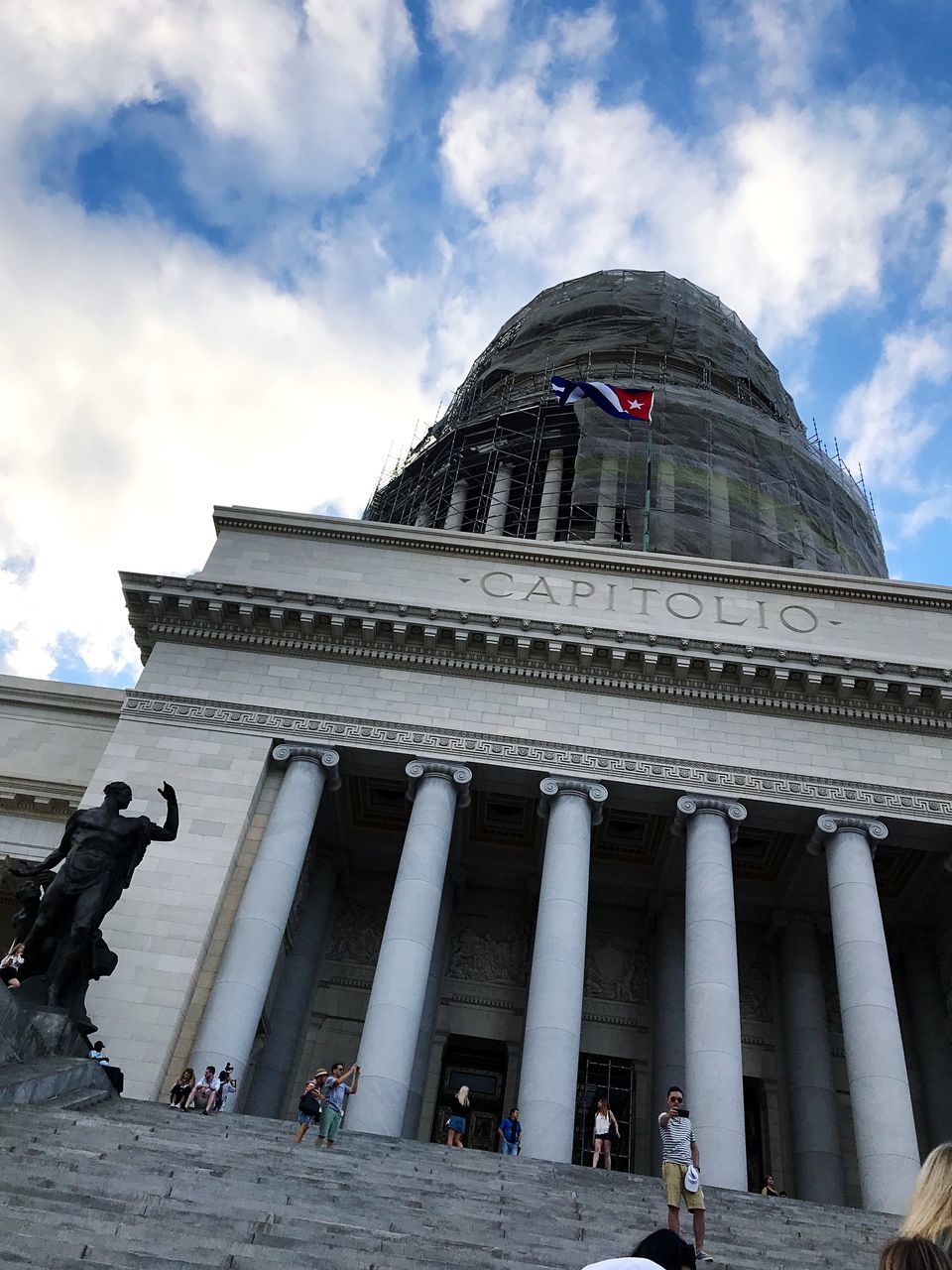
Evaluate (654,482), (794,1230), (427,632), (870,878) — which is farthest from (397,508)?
(794,1230)

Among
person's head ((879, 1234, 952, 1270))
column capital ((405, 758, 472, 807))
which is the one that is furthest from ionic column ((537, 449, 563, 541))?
person's head ((879, 1234, 952, 1270))

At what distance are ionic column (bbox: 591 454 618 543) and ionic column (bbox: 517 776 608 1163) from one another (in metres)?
13.9

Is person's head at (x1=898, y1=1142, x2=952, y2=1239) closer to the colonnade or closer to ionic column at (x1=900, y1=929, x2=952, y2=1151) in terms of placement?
the colonnade

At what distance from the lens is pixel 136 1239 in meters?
7.33

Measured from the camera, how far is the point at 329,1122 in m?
12.5

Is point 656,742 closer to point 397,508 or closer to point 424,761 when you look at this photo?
point 424,761

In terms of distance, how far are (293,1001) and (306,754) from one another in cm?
555

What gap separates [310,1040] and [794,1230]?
1257 cm

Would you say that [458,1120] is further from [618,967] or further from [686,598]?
[686,598]

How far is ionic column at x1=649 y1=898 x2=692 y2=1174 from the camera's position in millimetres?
20938

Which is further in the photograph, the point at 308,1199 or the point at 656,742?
the point at 656,742

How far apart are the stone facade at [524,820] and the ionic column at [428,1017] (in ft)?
0.42

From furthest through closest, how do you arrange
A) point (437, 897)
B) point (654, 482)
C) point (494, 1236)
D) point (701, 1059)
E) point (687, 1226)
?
point (654, 482), point (437, 897), point (701, 1059), point (687, 1226), point (494, 1236)

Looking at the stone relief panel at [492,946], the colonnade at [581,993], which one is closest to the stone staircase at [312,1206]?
the colonnade at [581,993]
